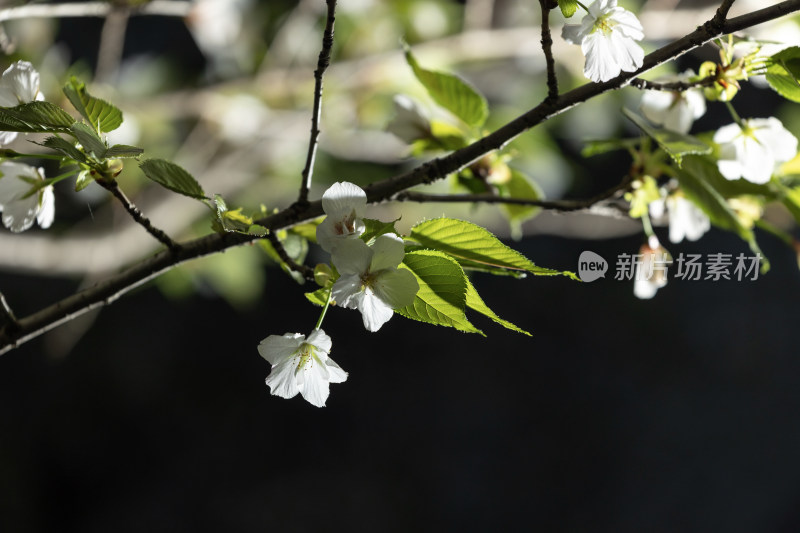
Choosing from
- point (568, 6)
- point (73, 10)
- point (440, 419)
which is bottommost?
point (568, 6)

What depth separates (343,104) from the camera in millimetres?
1122

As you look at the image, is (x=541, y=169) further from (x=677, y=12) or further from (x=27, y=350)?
(x=27, y=350)

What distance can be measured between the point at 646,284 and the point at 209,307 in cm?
160

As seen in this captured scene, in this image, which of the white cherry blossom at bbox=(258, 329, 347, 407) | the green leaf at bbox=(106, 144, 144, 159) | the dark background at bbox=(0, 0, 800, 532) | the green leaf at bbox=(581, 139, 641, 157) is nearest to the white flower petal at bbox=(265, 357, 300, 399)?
the white cherry blossom at bbox=(258, 329, 347, 407)

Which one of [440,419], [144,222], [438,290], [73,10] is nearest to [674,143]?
[438,290]

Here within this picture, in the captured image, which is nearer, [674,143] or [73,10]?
[674,143]

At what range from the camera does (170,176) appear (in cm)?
27

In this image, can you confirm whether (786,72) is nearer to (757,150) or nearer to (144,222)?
(757,150)

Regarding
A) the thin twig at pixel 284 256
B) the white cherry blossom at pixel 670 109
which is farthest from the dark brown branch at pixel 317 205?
the white cherry blossom at pixel 670 109

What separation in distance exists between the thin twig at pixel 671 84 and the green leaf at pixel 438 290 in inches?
4.3

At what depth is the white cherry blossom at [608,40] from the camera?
26cm

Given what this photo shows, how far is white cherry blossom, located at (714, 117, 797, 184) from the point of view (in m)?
0.33

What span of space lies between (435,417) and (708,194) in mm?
1511

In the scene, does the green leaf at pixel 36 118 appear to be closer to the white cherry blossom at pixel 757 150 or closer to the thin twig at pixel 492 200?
the thin twig at pixel 492 200
